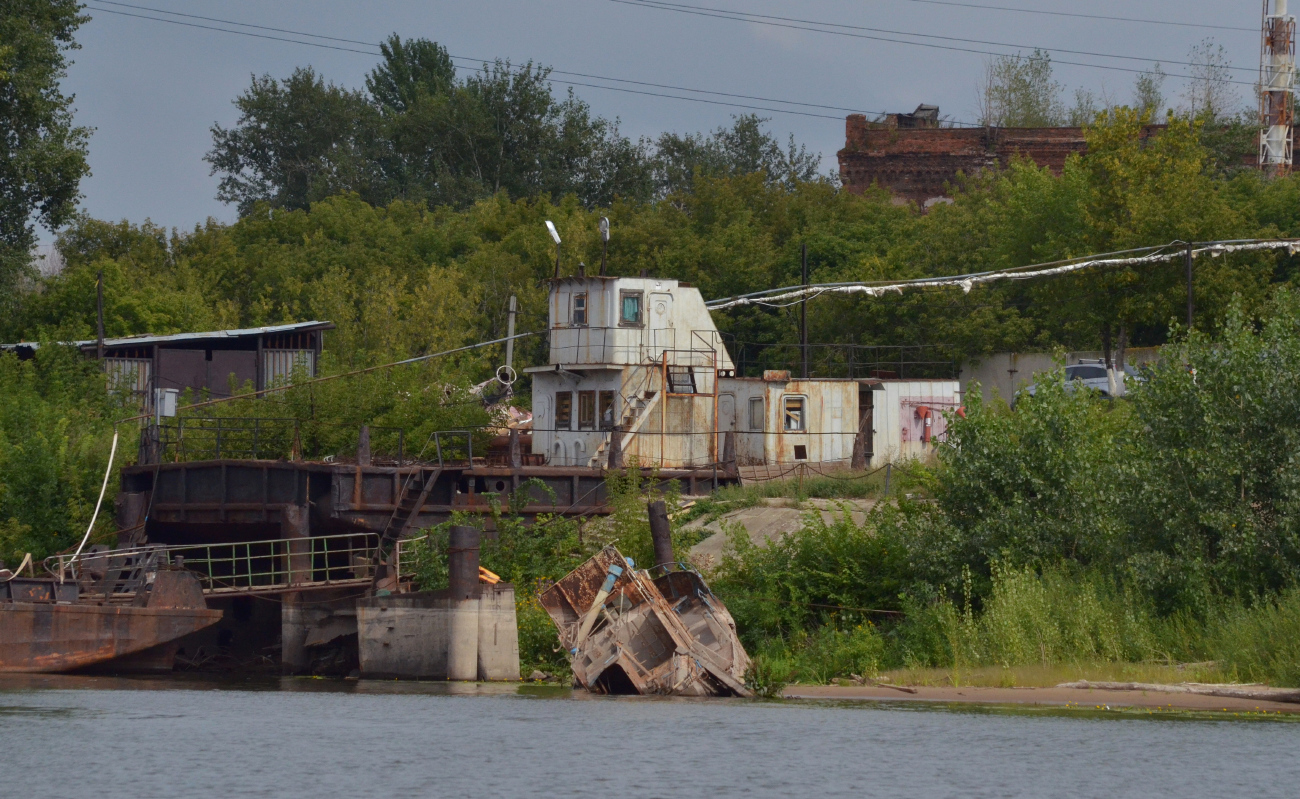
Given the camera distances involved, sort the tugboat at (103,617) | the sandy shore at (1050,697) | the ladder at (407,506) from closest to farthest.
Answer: the sandy shore at (1050,697)
the tugboat at (103,617)
the ladder at (407,506)

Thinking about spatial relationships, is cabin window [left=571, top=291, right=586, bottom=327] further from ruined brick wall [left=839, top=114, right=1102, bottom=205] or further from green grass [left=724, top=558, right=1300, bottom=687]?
ruined brick wall [left=839, top=114, right=1102, bottom=205]

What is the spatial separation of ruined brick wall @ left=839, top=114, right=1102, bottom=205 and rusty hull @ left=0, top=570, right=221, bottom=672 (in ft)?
170

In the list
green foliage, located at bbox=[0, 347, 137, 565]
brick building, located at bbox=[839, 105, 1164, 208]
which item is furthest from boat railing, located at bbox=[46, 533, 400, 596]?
brick building, located at bbox=[839, 105, 1164, 208]

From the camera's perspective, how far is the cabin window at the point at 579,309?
44.0 meters

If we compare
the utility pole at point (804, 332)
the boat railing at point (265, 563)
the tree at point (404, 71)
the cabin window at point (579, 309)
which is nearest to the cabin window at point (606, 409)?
the cabin window at point (579, 309)

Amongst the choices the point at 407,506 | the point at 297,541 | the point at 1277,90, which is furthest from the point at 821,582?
the point at 1277,90

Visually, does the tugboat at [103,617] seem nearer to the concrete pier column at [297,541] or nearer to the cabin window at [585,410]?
the concrete pier column at [297,541]

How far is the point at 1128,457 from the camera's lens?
1192 inches

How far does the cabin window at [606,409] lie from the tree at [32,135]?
21723mm

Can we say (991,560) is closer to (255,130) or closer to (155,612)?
(155,612)

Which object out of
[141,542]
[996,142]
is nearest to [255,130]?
[996,142]

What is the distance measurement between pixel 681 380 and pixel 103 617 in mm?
16162

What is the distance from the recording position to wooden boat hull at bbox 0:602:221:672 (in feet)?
111

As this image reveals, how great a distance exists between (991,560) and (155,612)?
703 inches
